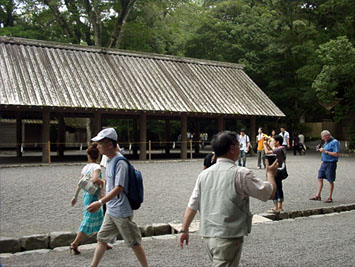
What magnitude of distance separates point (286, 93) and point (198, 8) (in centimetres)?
1946

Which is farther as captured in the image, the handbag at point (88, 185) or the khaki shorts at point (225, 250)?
the handbag at point (88, 185)

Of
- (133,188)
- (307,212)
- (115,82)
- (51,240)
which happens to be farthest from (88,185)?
(115,82)

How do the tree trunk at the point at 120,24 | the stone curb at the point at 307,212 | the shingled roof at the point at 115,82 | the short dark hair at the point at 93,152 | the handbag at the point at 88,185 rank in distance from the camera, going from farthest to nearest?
the tree trunk at the point at 120,24, the shingled roof at the point at 115,82, the stone curb at the point at 307,212, the short dark hair at the point at 93,152, the handbag at the point at 88,185

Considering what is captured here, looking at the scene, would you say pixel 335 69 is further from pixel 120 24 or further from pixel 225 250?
pixel 225 250

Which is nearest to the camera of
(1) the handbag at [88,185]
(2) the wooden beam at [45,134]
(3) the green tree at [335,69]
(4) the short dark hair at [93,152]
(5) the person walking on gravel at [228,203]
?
(5) the person walking on gravel at [228,203]

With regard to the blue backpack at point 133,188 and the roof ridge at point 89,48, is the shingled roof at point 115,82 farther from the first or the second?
the blue backpack at point 133,188

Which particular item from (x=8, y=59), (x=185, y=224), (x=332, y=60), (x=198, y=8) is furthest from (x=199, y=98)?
(x=198, y=8)

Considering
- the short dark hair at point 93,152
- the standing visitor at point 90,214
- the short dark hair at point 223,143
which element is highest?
the short dark hair at point 223,143

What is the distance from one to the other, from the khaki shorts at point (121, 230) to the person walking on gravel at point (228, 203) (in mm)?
1115

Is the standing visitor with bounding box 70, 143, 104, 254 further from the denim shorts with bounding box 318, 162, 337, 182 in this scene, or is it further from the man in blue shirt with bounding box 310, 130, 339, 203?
the denim shorts with bounding box 318, 162, 337, 182

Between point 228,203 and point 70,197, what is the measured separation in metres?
6.94

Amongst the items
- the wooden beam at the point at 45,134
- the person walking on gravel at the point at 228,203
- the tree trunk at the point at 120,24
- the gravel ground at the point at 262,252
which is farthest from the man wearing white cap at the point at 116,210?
the tree trunk at the point at 120,24

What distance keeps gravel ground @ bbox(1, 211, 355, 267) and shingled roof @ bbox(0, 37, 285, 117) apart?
11969 millimetres

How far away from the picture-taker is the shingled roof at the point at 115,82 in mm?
17188
